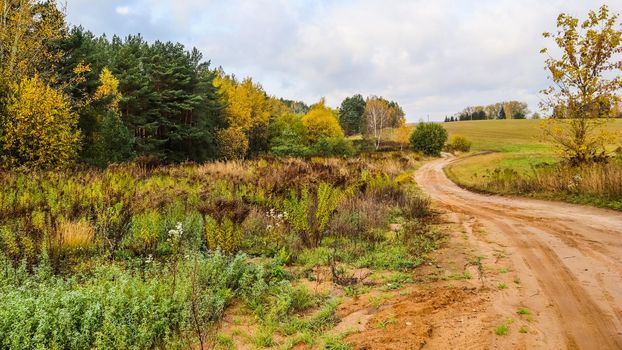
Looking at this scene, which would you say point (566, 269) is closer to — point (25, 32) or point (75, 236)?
point (75, 236)

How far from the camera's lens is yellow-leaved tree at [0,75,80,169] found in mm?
16031

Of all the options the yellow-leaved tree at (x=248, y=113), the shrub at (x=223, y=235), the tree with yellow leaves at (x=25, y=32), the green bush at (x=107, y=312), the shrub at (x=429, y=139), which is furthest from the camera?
the shrub at (x=429, y=139)

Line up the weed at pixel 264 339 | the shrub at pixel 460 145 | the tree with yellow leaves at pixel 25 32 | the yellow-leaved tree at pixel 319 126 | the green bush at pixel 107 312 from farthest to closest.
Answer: the shrub at pixel 460 145
the yellow-leaved tree at pixel 319 126
the tree with yellow leaves at pixel 25 32
the weed at pixel 264 339
the green bush at pixel 107 312

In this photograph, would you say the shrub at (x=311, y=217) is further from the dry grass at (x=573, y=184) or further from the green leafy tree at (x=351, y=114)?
the green leafy tree at (x=351, y=114)

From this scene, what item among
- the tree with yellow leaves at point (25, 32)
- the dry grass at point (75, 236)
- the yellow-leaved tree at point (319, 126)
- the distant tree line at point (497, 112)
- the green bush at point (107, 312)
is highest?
the distant tree line at point (497, 112)

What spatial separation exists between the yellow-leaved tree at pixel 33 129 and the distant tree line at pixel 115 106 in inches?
1.7

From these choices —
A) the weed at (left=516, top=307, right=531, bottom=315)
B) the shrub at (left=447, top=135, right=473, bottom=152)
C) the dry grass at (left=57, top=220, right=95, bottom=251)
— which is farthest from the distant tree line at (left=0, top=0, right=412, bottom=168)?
the weed at (left=516, top=307, right=531, bottom=315)

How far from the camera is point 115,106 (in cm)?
2686

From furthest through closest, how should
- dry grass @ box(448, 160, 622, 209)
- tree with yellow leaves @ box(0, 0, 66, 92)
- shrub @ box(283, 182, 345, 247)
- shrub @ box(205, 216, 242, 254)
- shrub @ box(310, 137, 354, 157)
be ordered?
shrub @ box(310, 137, 354, 157) → tree with yellow leaves @ box(0, 0, 66, 92) → dry grass @ box(448, 160, 622, 209) → shrub @ box(283, 182, 345, 247) → shrub @ box(205, 216, 242, 254)

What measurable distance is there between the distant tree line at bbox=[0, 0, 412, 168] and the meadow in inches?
308

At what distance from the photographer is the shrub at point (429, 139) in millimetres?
51781

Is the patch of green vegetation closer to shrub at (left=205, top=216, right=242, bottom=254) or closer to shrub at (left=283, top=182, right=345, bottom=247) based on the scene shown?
shrub at (left=283, top=182, right=345, bottom=247)

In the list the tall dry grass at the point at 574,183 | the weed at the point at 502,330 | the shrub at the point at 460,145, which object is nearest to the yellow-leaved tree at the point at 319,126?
the shrub at the point at 460,145

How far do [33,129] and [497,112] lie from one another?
137484 millimetres
